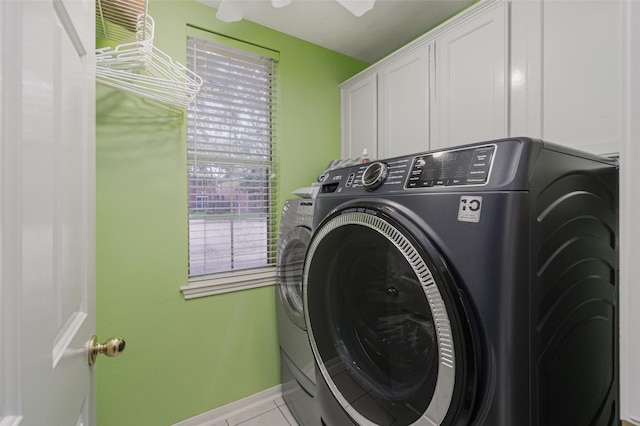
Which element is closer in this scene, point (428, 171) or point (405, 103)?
point (428, 171)

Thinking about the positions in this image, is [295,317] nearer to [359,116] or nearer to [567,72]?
[359,116]

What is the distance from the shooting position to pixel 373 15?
1.80 metres

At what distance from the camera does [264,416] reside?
5.90 ft

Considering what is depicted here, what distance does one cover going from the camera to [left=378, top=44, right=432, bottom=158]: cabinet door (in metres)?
1.64

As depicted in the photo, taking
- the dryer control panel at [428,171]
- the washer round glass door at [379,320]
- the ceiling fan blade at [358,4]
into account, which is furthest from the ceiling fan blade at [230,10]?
the washer round glass door at [379,320]

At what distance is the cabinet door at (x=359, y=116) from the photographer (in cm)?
199

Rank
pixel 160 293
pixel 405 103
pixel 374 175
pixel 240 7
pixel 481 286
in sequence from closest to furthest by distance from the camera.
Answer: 1. pixel 481 286
2. pixel 374 175
3. pixel 240 7
4. pixel 160 293
5. pixel 405 103

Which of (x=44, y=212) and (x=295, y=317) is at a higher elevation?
(x=44, y=212)

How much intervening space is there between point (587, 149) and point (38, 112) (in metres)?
1.58

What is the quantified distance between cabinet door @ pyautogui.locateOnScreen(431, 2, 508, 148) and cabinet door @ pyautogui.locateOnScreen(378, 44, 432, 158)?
0.26 ft

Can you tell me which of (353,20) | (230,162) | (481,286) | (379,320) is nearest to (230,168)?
(230,162)

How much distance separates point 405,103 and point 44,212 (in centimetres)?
177

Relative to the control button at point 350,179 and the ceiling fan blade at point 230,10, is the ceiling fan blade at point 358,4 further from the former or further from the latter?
the control button at point 350,179

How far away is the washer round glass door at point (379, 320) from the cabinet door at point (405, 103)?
1003mm
